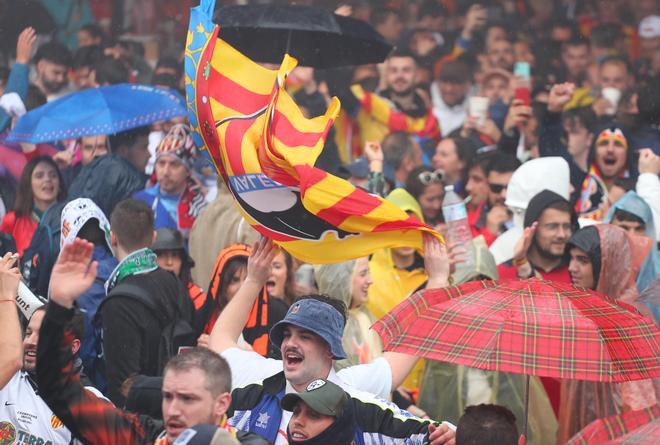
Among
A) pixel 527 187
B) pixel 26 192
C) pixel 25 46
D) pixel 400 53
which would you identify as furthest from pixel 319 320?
pixel 400 53

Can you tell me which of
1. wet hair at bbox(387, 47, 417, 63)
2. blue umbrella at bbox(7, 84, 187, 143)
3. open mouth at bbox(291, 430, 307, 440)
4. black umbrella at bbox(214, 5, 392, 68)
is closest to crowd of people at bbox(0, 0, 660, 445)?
open mouth at bbox(291, 430, 307, 440)

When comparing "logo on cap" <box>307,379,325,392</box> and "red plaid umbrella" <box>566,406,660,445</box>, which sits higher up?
"logo on cap" <box>307,379,325,392</box>

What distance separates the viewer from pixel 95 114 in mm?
9938

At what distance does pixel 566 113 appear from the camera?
42.5ft

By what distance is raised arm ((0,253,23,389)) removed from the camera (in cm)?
536

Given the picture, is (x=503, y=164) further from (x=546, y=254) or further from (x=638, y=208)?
(x=546, y=254)

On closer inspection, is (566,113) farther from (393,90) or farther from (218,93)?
(218,93)

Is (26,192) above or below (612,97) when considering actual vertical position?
below

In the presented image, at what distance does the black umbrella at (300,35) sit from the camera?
979 centimetres

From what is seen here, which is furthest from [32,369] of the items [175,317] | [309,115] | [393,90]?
[393,90]

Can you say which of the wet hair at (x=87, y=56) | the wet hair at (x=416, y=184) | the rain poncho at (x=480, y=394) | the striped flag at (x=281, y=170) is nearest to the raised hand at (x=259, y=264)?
the striped flag at (x=281, y=170)

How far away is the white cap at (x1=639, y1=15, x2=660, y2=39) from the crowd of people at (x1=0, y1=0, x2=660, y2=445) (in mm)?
29

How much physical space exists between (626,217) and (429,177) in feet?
5.43

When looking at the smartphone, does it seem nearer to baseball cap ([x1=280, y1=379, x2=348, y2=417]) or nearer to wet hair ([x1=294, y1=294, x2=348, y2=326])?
wet hair ([x1=294, y1=294, x2=348, y2=326])
